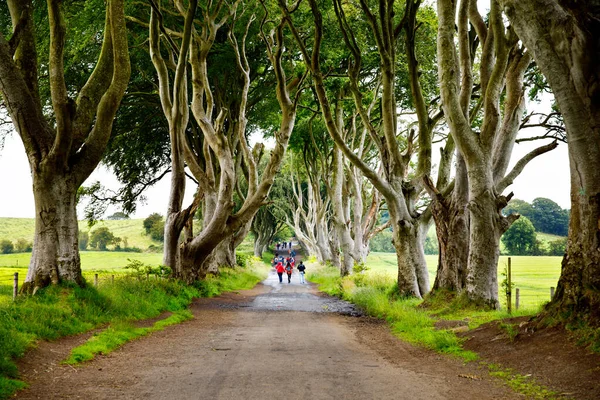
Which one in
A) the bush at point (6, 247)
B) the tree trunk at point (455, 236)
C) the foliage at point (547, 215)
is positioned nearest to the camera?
the tree trunk at point (455, 236)

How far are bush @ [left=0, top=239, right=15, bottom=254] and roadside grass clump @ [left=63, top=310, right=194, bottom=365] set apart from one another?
66828mm

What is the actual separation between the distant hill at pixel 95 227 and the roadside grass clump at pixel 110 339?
63.4 metres

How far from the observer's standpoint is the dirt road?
5562mm

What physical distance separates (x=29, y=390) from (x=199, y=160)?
719 inches

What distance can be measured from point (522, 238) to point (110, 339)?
76507 millimetres

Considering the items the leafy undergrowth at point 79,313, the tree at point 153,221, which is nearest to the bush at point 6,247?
the tree at point 153,221

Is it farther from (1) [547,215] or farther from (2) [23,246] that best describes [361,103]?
(1) [547,215]

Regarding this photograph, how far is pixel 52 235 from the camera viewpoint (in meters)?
10.6

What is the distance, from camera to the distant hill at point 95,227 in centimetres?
8050

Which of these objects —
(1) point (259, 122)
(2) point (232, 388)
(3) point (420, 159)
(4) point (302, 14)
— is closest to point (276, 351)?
(2) point (232, 388)

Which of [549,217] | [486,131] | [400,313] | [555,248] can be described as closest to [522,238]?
[555,248]

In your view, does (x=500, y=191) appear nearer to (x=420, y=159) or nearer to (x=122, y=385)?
(x=420, y=159)

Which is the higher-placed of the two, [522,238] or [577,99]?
[577,99]

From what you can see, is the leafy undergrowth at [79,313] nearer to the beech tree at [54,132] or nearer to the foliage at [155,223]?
the beech tree at [54,132]
